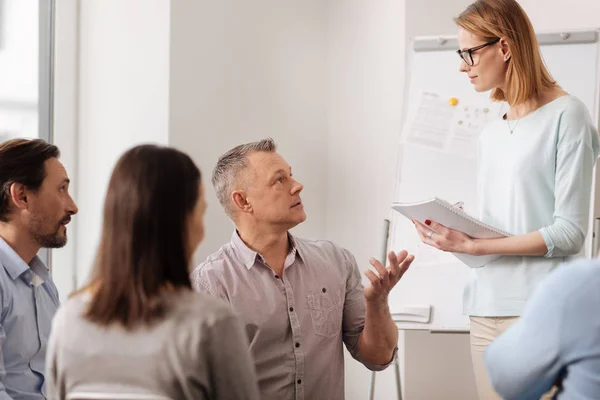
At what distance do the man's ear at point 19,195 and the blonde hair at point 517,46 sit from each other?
1.35 m

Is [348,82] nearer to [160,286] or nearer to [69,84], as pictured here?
[69,84]

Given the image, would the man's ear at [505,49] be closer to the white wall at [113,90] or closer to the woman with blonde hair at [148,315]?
the woman with blonde hair at [148,315]

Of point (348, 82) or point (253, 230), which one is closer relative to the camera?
point (253, 230)

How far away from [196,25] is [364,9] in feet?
3.45

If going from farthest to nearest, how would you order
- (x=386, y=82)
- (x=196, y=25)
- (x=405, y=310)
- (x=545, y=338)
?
(x=386, y=82), (x=196, y=25), (x=405, y=310), (x=545, y=338)

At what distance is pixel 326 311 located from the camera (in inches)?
85.5

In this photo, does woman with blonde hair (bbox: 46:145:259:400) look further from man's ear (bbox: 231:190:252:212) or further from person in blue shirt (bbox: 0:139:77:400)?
man's ear (bbox: 231:190:252:212)

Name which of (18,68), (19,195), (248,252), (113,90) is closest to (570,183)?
(248,252)

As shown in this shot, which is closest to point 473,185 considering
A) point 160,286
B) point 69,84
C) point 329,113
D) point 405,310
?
point 405,310

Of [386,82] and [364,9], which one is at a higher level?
[364,9]

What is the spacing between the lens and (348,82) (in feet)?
14.1

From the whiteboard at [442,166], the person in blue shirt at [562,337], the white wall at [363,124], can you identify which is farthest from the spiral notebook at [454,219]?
the white wall at [363,124]

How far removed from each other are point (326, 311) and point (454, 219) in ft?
1.42

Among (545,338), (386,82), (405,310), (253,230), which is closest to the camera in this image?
(545,338)
